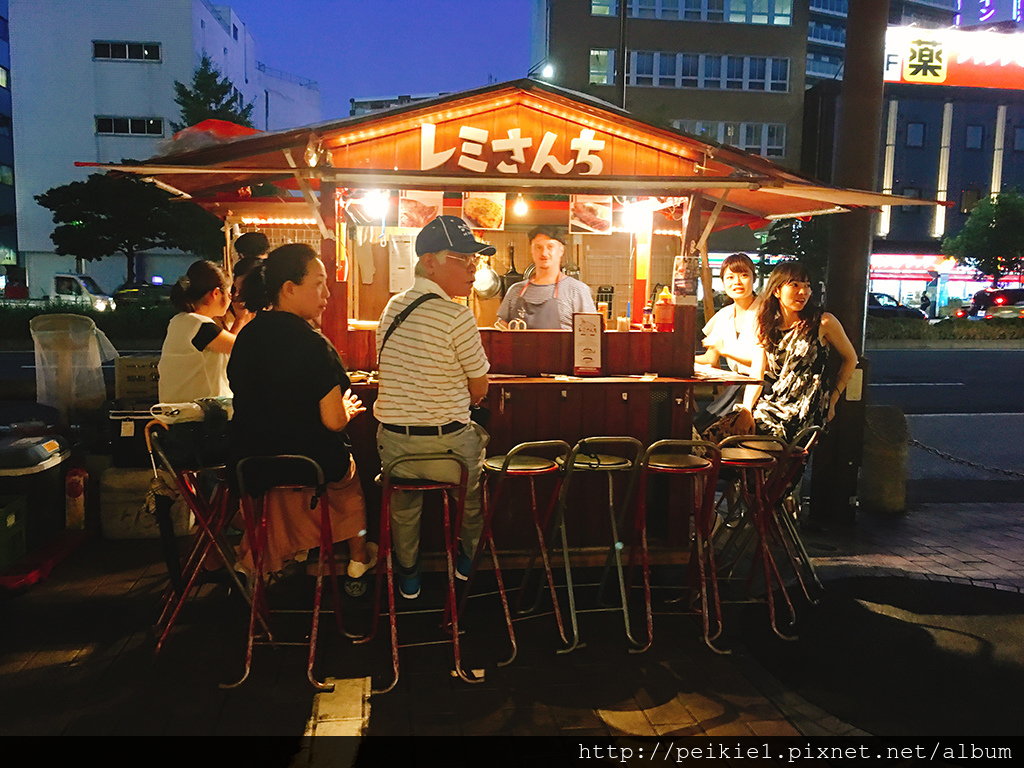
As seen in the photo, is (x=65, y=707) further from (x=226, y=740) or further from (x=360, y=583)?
(x=360, y=583)

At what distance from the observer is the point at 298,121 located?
53.8 m

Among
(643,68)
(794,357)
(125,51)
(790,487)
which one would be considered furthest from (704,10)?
(790,487)

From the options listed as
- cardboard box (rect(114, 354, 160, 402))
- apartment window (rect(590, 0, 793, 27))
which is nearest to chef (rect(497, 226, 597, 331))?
cardboard box (rect(114, 354, 160, 402))

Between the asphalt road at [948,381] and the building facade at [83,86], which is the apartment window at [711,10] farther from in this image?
the asphalt road at [948,381]

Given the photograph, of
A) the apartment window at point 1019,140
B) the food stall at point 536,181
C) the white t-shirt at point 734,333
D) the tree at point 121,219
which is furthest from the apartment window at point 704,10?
the white t-shirt at point 734,333

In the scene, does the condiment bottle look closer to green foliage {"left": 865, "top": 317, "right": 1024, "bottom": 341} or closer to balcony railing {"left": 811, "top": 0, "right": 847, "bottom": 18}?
green foliage {"left": 865, "top": 317, "right": 1024, "bottom": 341}

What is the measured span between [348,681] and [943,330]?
24.9 meters

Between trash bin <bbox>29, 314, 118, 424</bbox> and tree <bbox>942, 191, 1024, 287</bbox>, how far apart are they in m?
34.1

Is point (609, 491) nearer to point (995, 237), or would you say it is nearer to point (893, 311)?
point (893, 311)

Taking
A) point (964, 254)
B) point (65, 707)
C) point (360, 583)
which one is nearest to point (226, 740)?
point (65, 707)

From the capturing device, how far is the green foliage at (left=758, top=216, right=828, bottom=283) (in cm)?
2633

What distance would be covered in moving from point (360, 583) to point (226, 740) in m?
1.50

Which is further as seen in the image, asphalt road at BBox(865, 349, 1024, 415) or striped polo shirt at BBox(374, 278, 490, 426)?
asphalt road at BBox(865, 349, 1024, 415)

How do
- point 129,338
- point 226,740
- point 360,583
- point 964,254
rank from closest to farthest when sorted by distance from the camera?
point 226,740
point 360,583
point 129,338
point 964,254
